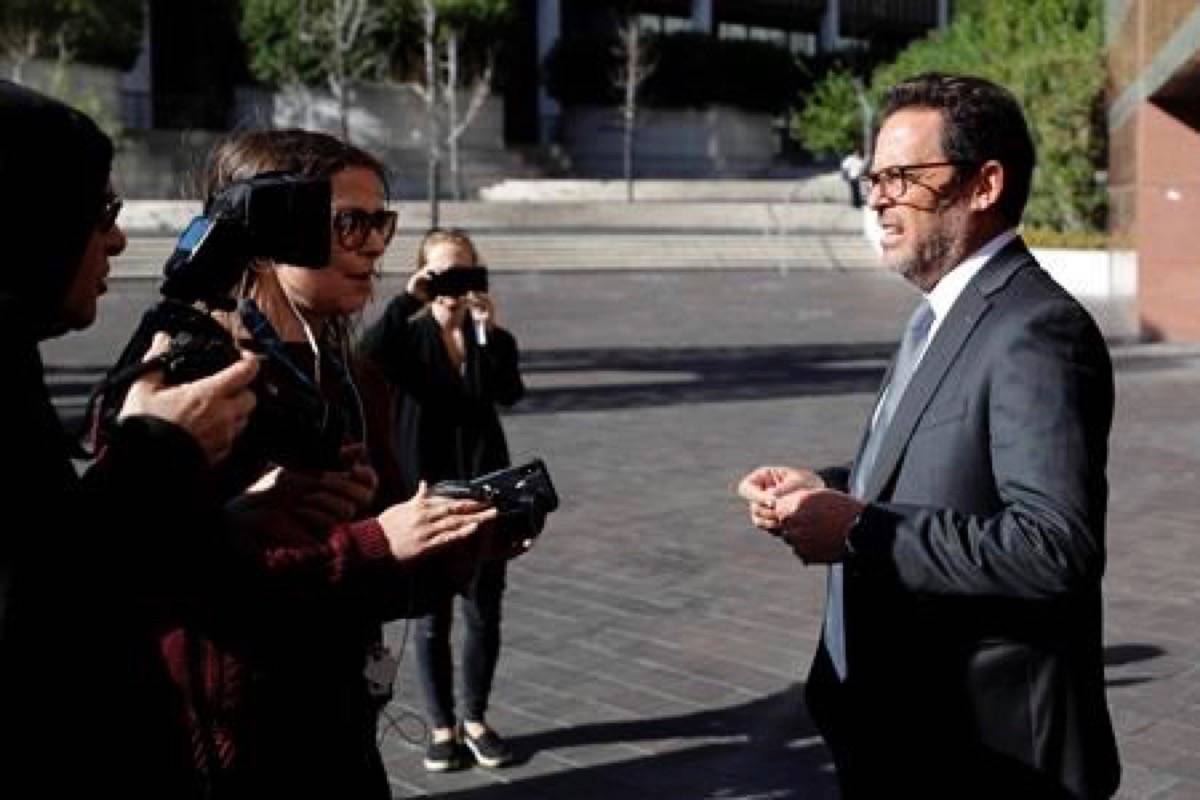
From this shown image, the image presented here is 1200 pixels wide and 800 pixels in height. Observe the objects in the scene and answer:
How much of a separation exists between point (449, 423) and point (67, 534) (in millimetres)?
3238

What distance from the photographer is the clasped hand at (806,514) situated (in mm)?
2480

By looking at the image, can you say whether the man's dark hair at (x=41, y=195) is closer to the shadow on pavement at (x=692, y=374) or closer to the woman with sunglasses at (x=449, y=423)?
the woman with sunglasses at (x=449, y=423)

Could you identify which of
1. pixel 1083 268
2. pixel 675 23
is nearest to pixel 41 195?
pixel 1083 268

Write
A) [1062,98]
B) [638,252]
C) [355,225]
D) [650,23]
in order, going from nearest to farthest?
[355,225], [1062,98], [638,252], [650,23]

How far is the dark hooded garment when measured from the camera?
Answer: 1725mm

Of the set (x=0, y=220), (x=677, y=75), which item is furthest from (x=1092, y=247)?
(x=677, y=75)

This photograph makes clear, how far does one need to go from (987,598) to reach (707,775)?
261cm

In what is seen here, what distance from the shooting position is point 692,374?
14789mm

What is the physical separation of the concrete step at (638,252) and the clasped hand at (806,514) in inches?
1001

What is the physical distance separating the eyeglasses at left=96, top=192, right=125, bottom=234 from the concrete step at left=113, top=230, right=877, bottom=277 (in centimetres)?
2578

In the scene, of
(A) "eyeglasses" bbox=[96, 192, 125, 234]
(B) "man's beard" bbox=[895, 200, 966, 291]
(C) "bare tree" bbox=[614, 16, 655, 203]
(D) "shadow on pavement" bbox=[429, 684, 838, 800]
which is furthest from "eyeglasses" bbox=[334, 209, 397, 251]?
(C) "bare tree" bbox=[614, 16, 655, 203]

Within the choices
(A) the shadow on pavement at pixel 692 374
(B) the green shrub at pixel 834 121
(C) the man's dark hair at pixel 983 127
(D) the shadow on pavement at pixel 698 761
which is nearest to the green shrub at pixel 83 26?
(B) the green shrub at pixel 834 121

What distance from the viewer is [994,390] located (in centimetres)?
242

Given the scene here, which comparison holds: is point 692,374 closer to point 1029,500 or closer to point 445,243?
point 445,243
